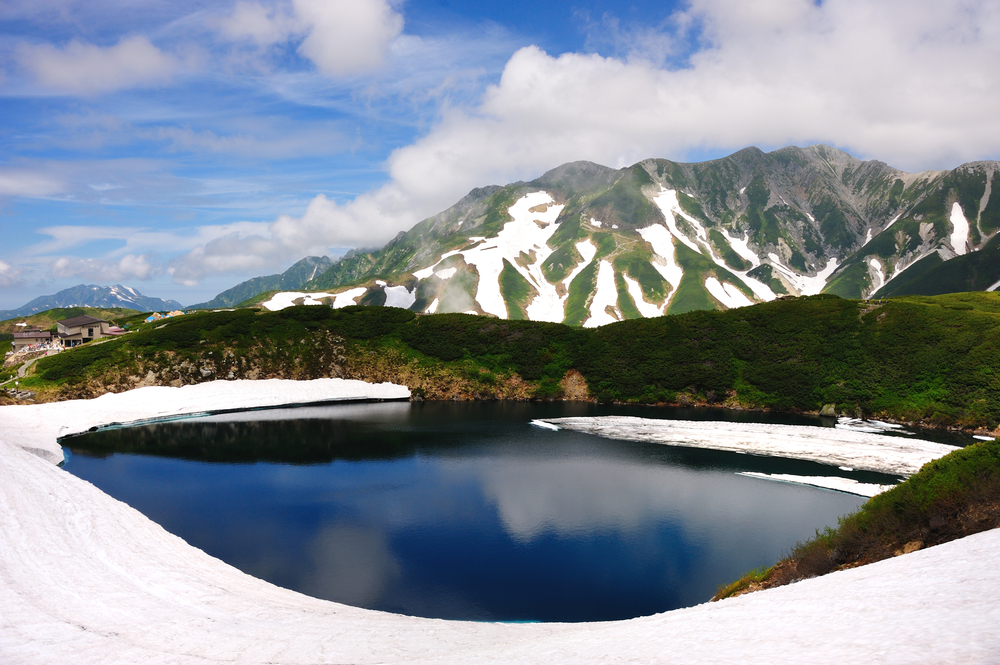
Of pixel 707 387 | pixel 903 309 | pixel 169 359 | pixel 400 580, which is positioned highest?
pixel 903 309

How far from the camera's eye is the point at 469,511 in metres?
28.4

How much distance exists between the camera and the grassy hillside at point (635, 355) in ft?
177

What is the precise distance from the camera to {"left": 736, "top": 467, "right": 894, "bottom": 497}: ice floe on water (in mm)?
31266

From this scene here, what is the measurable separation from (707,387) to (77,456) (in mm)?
62851

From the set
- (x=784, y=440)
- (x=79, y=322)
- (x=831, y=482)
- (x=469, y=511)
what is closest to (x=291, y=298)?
(x=79, y=322)

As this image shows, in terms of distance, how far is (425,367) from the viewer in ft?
236

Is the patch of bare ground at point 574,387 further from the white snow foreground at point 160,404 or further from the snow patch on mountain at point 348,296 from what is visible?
the snow patch on mountain at point 348,296

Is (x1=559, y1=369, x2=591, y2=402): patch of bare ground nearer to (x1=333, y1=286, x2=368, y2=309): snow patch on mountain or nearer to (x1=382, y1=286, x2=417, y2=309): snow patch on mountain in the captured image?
(x1=333, y1=286, x2=368, y2=309): snow patch on mountain

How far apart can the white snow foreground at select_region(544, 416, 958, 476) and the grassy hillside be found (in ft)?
38.1

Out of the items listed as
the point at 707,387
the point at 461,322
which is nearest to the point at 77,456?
the point at 461,322

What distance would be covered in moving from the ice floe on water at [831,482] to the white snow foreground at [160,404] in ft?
150

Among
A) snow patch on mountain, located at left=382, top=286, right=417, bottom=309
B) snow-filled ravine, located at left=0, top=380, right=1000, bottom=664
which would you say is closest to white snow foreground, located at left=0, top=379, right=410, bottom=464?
snow-filled ravine, located at left=0, top=380, right=1000, bottom=664

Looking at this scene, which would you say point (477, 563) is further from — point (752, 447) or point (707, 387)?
point (707, 387)

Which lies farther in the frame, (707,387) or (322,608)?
(707,387)
